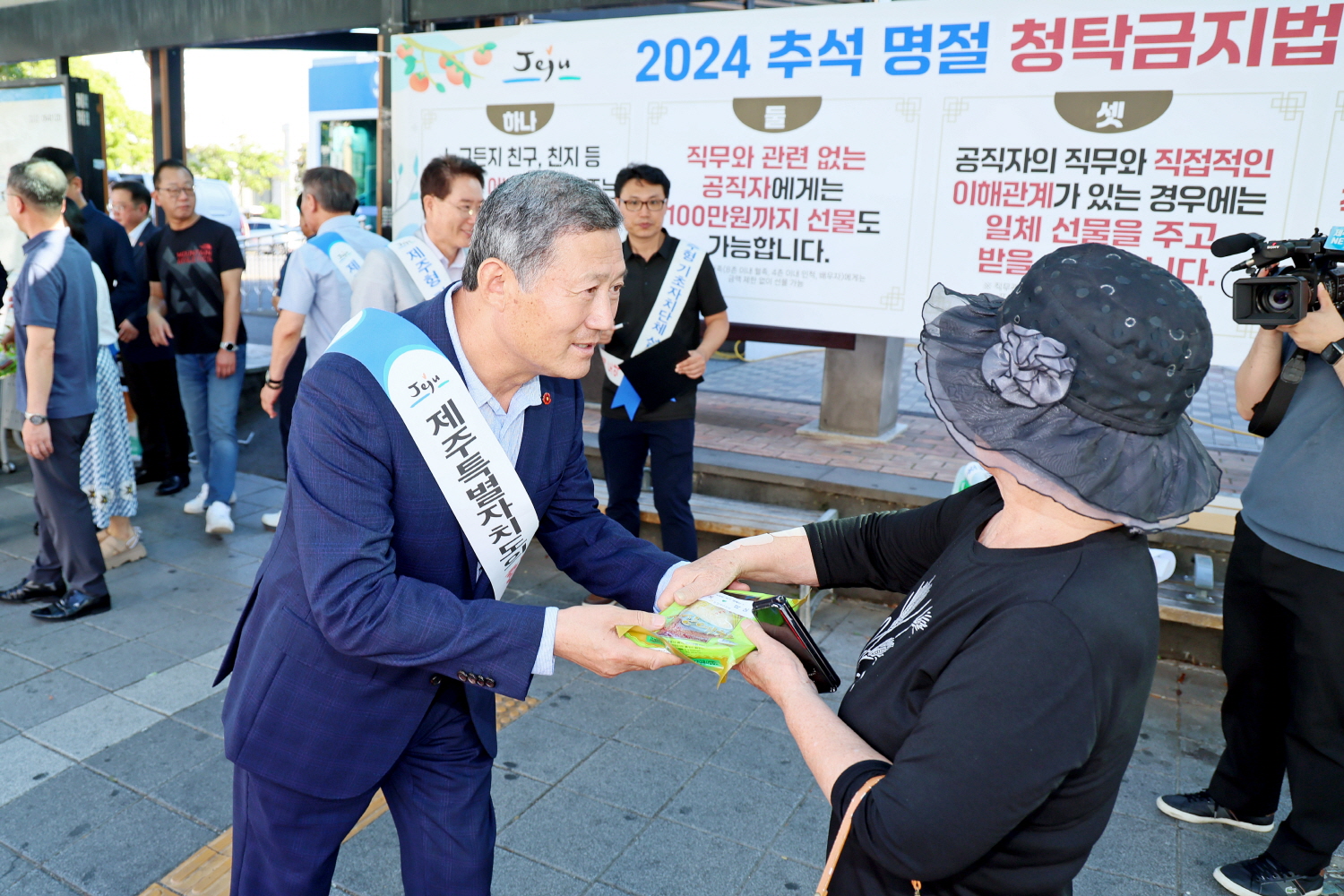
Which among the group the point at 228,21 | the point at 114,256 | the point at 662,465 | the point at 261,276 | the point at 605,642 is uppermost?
the point at 228,21

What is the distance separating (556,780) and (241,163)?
2658 inches

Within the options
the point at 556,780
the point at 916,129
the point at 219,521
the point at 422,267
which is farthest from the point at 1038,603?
the point at 219,521

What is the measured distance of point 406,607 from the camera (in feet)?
5.33

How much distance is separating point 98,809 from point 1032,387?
3.20m

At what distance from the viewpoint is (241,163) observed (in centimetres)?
6159

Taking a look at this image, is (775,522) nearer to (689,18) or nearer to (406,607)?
(689,18)

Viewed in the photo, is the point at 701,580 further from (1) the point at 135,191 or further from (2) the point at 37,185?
(1) the point at 135,191

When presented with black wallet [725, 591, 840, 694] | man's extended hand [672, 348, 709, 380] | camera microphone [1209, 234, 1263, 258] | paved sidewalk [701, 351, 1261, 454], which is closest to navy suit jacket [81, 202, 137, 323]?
man's extended hand [672, 348, 709, 380]

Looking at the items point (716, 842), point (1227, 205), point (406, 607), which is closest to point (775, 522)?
point (716, 842)

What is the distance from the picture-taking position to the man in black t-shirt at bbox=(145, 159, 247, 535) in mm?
5855

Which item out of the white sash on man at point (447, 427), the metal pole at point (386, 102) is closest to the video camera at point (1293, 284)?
the white sash on man at point (447, 427)

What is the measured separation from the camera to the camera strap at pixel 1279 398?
2857 mm

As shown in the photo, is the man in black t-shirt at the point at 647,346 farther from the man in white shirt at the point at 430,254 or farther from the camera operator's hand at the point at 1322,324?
the camera operator's hand at the point at 1322,324

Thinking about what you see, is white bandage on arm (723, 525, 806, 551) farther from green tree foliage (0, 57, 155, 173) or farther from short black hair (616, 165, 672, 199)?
green tree foliage (0, 57, 155, 173)
